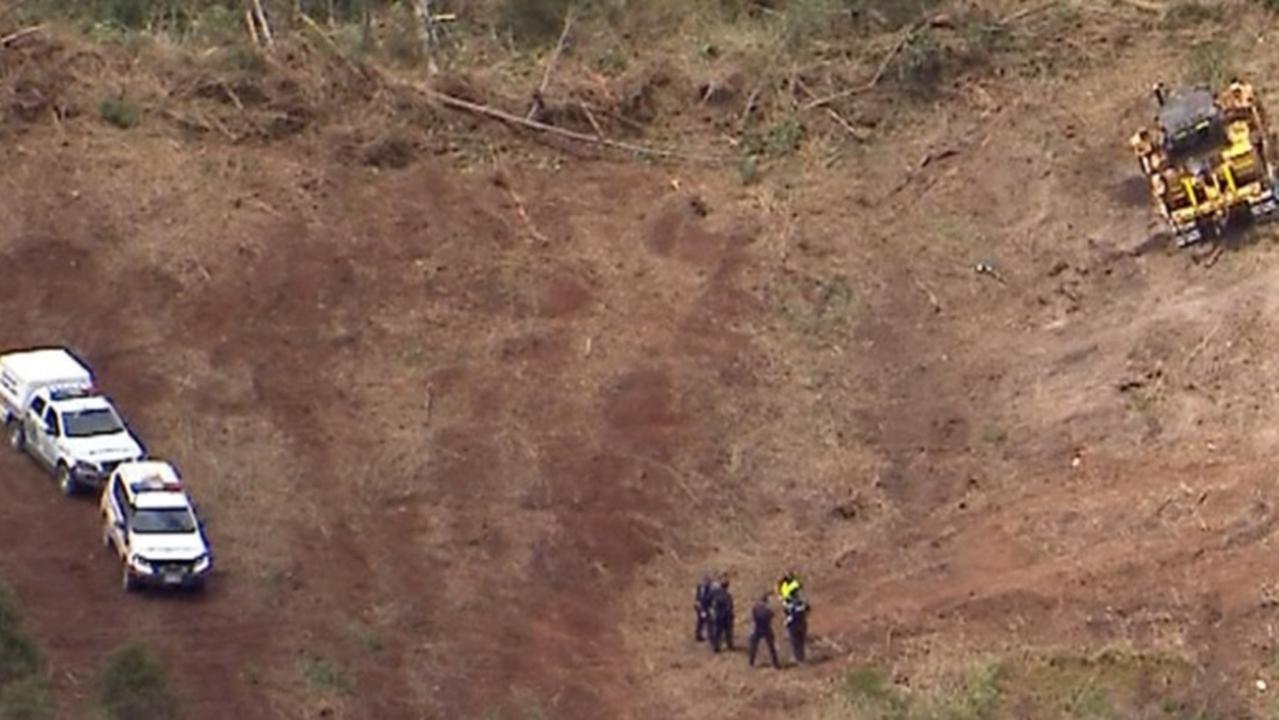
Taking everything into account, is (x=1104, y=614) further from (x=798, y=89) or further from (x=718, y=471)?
(x=798, y=89)

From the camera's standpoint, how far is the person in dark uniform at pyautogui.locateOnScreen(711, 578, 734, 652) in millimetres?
34500

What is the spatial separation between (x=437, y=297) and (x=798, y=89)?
29.2 feet

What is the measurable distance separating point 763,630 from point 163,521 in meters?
7.92

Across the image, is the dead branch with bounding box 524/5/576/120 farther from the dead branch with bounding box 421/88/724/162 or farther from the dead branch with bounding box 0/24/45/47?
the dead branch with bounding box 0/24/45/47

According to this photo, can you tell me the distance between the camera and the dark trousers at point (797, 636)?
112ft

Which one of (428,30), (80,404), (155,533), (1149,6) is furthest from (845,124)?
(155,533)

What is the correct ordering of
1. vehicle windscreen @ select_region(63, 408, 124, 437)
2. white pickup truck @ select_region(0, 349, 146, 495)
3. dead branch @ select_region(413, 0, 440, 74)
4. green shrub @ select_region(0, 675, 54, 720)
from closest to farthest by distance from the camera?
green shrub @ select_region(0, 675, 54, 720), white pickup truck @ select_region(0, 349, 146, 495), vehicle windscreen @ select_region(63, 408, 124, 437), dead branch @ select_region(413, 0, 440, 74)

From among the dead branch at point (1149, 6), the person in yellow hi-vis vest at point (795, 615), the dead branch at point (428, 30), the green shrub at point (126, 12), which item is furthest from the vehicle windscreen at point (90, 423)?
the dead branch at point (1149, 6)

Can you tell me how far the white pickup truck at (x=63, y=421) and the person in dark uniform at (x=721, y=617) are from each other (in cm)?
870

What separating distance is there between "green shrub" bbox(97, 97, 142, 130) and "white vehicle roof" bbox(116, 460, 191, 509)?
13.3 meters

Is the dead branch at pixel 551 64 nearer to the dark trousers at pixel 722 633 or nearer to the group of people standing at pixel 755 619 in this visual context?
the group of people standing at pixel 755 619

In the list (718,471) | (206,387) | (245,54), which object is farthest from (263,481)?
(245,54)

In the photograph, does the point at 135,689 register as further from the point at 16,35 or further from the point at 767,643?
the point at 16,35

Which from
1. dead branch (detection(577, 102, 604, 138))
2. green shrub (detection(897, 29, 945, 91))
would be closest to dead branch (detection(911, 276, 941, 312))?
green shrub (detection(897, 29, 945, 91))
